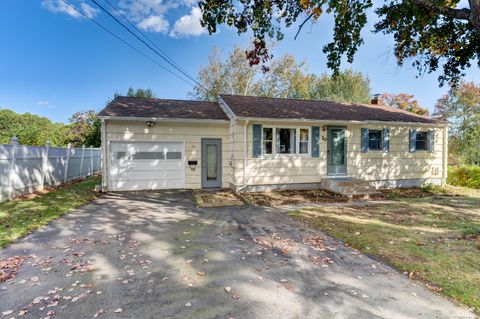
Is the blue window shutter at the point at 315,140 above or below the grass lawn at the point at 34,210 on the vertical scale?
above

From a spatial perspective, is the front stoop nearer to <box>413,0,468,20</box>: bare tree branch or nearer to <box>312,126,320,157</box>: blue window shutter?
<box>312,126,320,157</box>: blue window shutter

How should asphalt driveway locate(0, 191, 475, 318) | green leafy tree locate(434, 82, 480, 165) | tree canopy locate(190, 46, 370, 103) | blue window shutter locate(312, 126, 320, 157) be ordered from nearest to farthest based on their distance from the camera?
asphalt driveway locate(0, 191, 475, 318) < blue window shutter locate(312, 126, 320, 157) < green leafy tree locate(434, 82, 480, 165) < tree canopy locate(190, 46, 370, 103)

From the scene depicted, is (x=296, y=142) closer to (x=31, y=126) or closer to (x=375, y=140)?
(x=375, y=140)

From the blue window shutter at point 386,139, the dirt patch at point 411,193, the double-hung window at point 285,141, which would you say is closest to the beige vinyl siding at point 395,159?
the blue window shutter at point 386,139

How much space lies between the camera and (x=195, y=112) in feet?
36.8

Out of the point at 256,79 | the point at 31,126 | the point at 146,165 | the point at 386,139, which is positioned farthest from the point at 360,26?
the point at 31,126

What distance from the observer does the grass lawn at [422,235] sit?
3432 mm

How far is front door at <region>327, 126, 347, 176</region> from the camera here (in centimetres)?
1091

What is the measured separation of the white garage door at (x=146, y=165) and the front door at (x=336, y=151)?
6.24 meters

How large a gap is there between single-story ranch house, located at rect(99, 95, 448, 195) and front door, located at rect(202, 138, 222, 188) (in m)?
0.04

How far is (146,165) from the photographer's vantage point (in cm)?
1039


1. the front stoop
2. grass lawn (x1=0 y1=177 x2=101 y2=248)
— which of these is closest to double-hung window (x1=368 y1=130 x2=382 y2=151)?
the front stoop

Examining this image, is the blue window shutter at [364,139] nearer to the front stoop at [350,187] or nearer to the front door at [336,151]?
the front door at [336,151]

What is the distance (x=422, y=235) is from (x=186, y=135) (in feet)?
27.6
